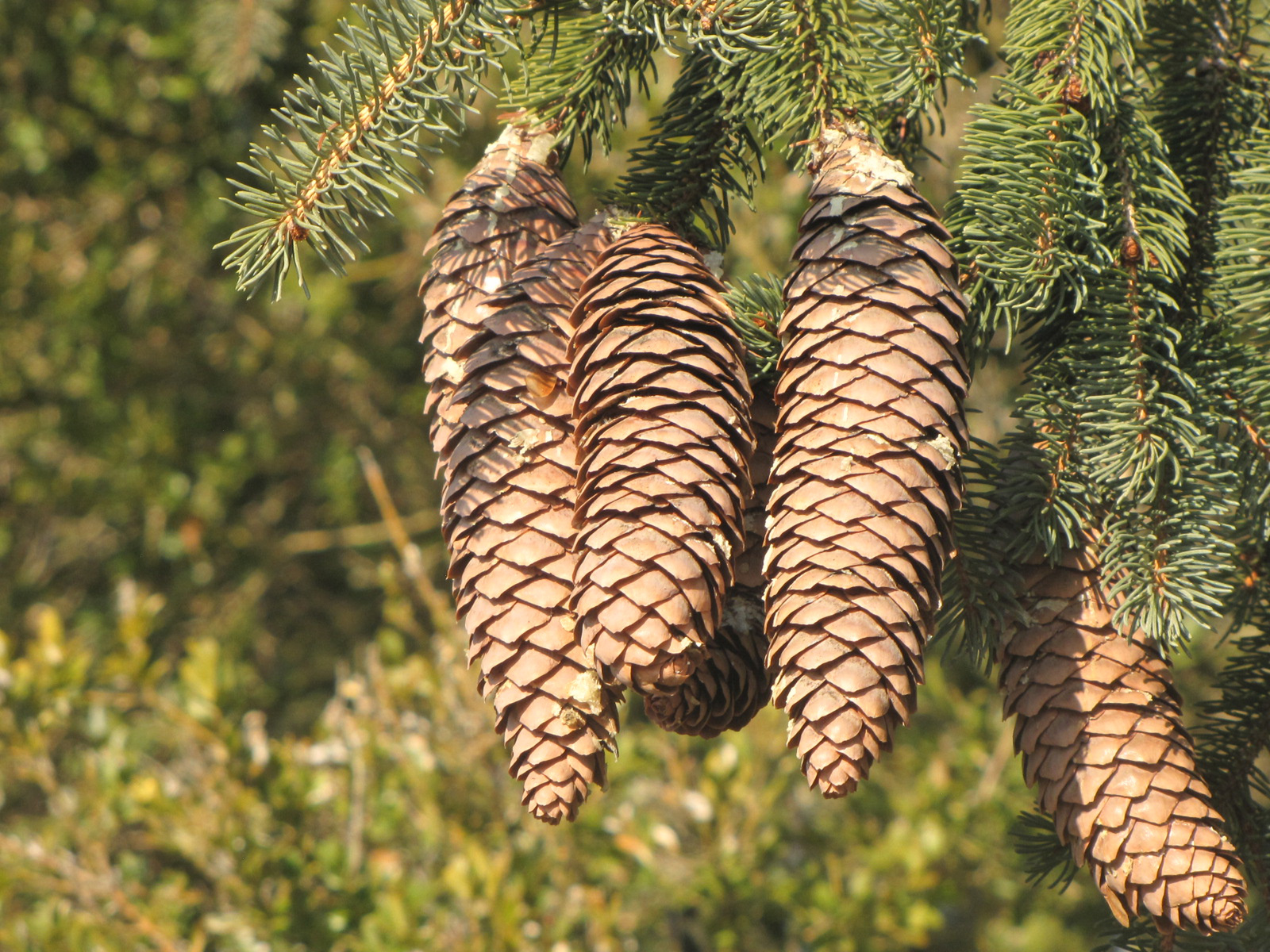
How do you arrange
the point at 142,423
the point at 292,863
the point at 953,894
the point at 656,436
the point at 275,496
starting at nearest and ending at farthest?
1. the point at 656,436
2. the point at 292,863
3. the point at 953,894
4. the point at 142,423
5. the point at 275,496

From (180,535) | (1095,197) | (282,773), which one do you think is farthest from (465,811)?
(1095,197)

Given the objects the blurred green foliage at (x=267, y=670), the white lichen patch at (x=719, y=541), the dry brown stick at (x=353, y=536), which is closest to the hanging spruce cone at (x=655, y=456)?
the white lichen patch at (x=719, y=541)

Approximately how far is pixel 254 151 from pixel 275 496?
85.8 inches

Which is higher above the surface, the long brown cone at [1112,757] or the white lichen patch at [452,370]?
the white lichen patch at [452,370]

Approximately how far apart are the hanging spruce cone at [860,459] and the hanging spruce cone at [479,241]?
0.68 feet

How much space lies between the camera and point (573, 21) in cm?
84

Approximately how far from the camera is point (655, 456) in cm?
64

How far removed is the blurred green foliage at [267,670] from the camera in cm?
156

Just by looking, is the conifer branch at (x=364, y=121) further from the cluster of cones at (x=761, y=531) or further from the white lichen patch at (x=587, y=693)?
the white lichen patch at (x=587, y=693)

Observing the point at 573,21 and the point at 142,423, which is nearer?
the point at 573,21

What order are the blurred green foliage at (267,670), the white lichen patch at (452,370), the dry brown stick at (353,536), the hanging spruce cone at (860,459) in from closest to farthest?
the hanging spruce cone at (860,459) → the white lichen patch at (452,370) → the blurred green foliage at (267,670) → the dry brown stick at (353,536)

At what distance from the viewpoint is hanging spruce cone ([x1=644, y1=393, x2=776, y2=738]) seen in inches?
27.5

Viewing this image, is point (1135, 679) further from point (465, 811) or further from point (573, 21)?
point (465, 811)

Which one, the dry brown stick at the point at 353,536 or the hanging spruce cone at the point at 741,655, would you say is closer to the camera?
the hanging spruce cone at the point at 741,655
